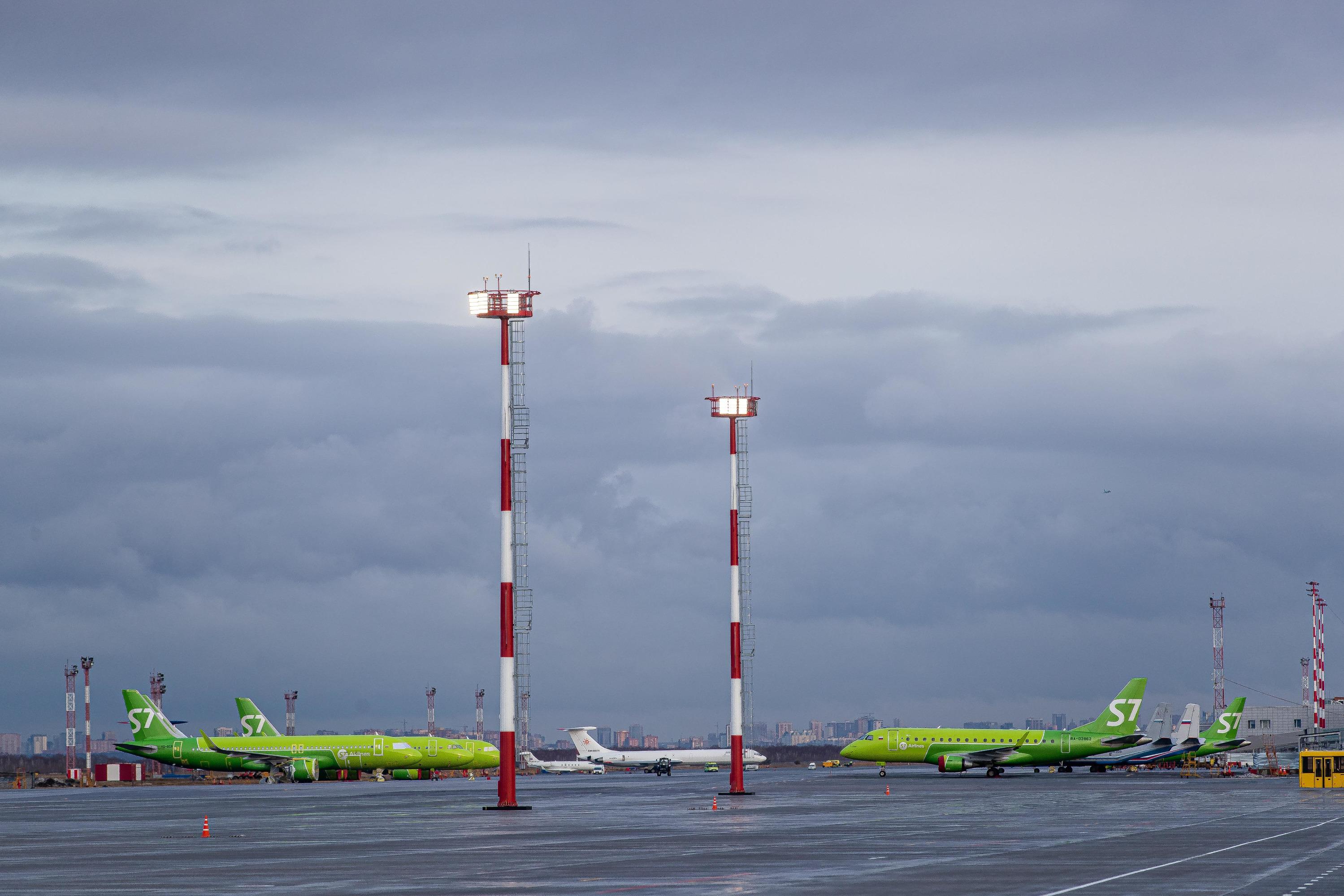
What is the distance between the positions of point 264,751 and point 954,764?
57757mm

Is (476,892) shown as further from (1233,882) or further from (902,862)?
(1233,882)

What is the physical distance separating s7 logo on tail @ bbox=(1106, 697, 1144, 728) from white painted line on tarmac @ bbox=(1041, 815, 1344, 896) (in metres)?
78.8

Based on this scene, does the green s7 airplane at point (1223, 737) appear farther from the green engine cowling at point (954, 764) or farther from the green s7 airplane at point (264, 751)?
the green s7 airplane at point (264, 751)

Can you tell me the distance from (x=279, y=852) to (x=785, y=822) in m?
19.5

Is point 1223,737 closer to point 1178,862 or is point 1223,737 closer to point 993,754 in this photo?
point 993,754

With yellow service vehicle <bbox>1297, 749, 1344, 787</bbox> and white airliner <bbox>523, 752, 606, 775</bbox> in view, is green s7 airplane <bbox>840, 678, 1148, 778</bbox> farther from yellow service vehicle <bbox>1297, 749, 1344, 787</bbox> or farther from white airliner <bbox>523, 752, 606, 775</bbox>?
white airliner <bbox>523, 752, 606, 775</bbox>

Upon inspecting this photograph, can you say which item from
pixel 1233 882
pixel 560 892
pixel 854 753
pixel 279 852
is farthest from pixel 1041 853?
pixel 854 753

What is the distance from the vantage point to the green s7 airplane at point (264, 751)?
5182 inches

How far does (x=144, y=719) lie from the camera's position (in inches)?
5413

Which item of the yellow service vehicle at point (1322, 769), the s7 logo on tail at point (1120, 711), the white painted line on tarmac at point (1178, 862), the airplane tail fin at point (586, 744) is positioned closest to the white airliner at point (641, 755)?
the airplane tail fin at point (586, 744)

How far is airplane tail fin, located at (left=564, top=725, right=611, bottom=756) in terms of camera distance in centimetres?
18475

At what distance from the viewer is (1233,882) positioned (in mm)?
29547

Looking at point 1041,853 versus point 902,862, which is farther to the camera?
point 1041,853

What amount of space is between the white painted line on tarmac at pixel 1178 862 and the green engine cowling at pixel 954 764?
74144 mm
